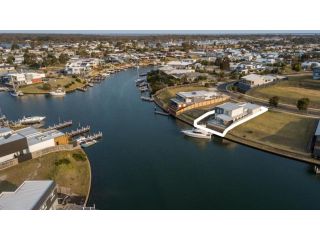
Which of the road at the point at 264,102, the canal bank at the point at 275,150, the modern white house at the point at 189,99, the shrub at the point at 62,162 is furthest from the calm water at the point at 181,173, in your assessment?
the road at the point at 264,102

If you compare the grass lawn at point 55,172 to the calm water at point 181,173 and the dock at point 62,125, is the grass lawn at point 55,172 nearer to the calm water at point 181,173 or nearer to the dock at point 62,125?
the calm water at point 181,173

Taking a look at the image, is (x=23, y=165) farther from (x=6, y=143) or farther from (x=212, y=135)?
(x=212, y=135)

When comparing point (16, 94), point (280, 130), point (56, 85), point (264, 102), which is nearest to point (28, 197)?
point (280, 130)

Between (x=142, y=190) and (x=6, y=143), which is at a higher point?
(x=6, y=143)

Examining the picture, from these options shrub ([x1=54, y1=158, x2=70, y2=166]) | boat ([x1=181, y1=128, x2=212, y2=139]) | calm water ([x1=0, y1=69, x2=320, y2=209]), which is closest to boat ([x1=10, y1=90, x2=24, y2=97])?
calm water ([x1=0, y1=69, x2=320, y2=209])

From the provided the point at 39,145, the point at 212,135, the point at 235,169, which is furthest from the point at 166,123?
the point at 39,145

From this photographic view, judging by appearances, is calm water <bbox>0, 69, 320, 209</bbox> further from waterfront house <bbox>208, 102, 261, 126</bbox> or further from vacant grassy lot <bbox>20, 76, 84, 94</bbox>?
vacant grassy lot <bbox>20, 76, 84, 94</bbox>
